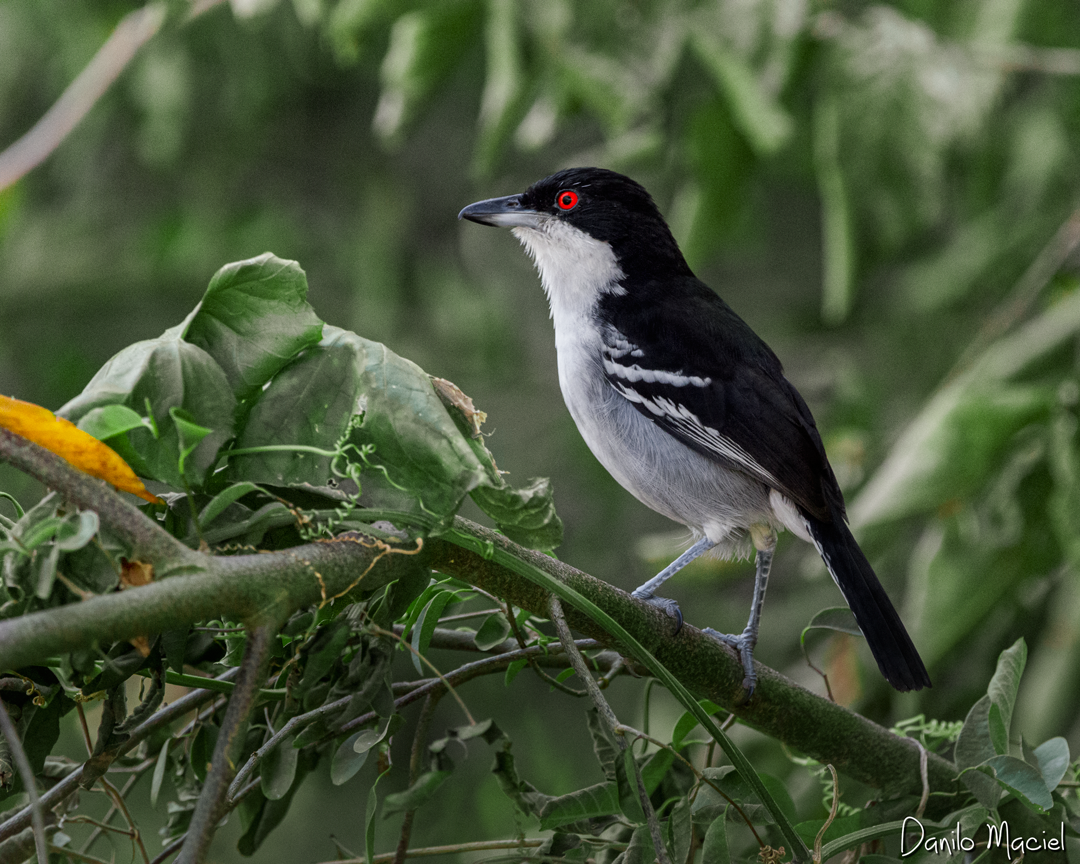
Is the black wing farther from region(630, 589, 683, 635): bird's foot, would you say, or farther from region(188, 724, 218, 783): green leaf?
region(188, 724, 218, 783): green leaf

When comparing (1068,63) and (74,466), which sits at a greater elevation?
(1068,63)

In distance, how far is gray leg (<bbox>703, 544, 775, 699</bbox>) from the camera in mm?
1095

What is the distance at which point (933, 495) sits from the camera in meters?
1.93

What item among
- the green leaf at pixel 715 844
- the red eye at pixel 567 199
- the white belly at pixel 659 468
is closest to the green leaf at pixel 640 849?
the green leaf at pixel 715 844

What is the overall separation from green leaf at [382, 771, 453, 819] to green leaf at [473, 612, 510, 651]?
14cm

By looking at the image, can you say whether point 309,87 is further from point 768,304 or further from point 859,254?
point 859,254

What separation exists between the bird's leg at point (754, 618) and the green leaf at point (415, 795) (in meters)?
0.37

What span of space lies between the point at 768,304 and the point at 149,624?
4.20m

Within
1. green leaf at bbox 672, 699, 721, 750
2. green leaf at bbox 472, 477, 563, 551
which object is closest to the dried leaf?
green leaf at bbox 472, 477, 563, 551

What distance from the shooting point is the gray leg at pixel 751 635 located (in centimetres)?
109

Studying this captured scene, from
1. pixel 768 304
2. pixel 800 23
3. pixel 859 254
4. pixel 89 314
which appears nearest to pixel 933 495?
pixel 859 254

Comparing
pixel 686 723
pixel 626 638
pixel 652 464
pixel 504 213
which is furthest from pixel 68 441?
pixel 504 213

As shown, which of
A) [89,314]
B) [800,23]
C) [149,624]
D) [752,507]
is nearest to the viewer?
[149,624]

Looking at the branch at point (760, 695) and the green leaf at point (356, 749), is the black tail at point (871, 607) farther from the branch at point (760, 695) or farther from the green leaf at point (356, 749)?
the green leaf at point (356, 749)
